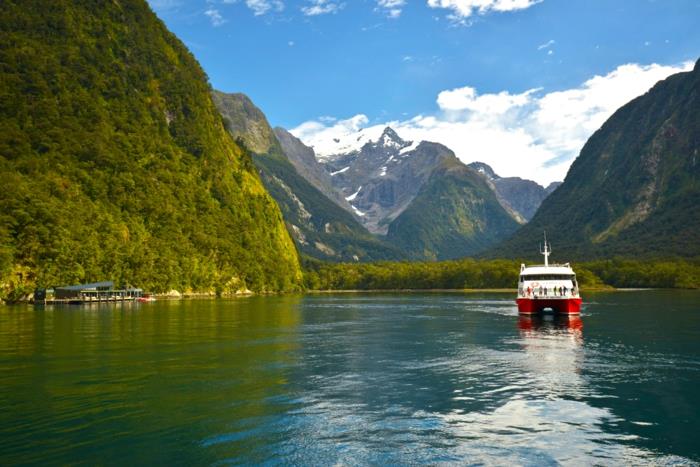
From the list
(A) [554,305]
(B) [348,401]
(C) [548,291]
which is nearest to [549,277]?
(C) [548,291]

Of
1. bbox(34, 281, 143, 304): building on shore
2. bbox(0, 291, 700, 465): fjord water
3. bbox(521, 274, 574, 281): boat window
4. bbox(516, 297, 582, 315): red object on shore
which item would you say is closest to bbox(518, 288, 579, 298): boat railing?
bbox(516, 297, 582, 315): red object on shore

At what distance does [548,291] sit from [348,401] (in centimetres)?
6824

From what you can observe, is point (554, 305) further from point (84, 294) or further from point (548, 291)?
point (84, 294)

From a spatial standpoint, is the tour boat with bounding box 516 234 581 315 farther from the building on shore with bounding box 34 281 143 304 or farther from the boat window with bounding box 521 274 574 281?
the building on shore with bounding box 34 281 143 304

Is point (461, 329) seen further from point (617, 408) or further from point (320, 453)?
point (320, 453)

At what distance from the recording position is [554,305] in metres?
92.4

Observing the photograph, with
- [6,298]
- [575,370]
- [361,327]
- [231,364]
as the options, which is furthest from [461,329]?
[6,298]

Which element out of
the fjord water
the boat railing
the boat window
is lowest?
the fjord water

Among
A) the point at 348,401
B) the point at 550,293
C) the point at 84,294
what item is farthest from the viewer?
Result: the point at 84,294

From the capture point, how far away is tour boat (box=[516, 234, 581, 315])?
91.6 meters

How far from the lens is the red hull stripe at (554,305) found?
299 feet

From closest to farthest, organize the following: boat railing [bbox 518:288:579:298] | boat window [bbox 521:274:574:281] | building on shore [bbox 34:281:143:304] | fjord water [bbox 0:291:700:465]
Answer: fjord water [bbox 0:291:700:465] < boat railing [bbox 518:288:579:298] < boat window [bbox 521:274:574:281] < building on shore [bbox 34:281:143:304]

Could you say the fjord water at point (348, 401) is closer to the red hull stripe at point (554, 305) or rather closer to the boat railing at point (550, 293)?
the red hull stripe at point (554, 305)

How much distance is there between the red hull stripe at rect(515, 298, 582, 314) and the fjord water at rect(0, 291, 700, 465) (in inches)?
1013
